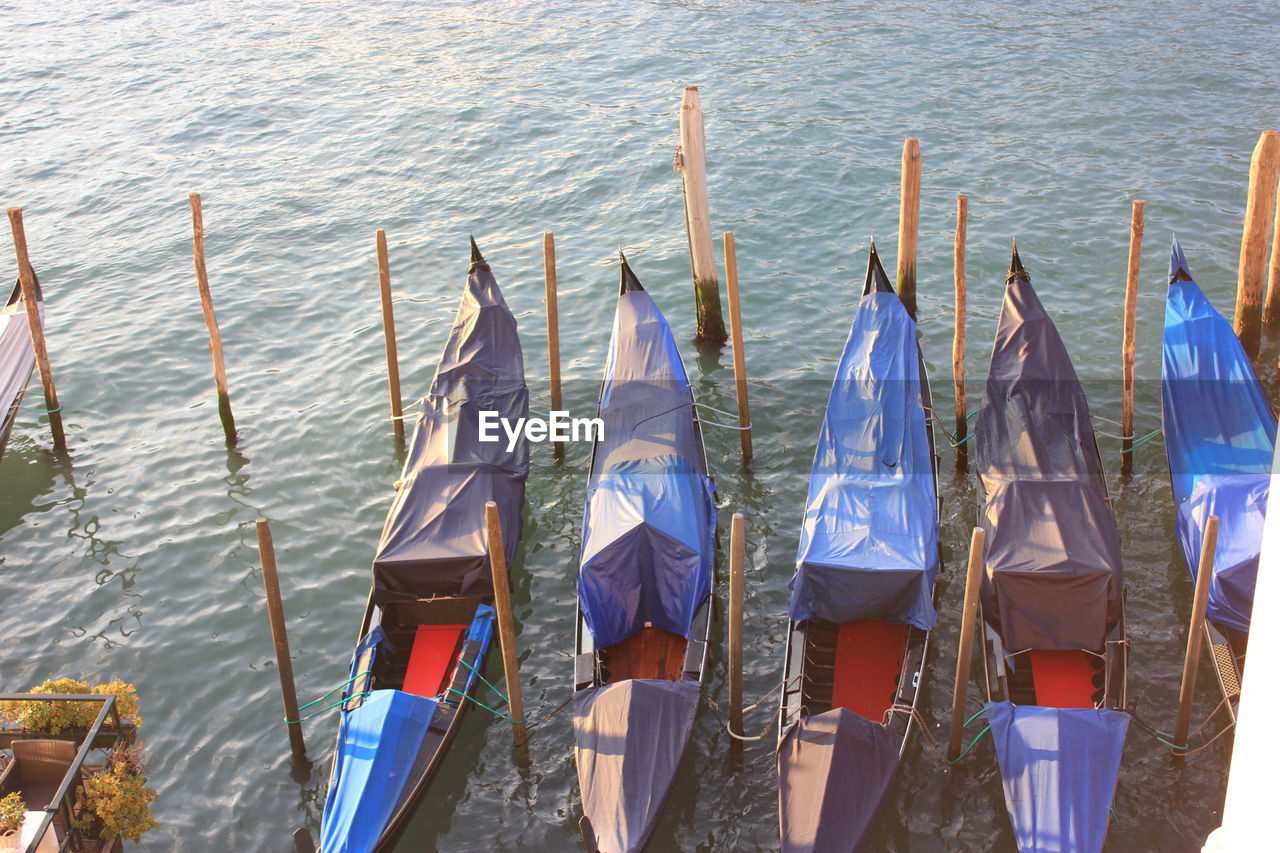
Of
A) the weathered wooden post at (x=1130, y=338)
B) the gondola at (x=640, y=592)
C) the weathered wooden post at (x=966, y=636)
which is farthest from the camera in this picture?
the weathered wooden post at (x=1130, y=338)

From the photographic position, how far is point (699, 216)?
13.0 meters

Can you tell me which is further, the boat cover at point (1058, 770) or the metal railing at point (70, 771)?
the boat cover at point (1058, 770)

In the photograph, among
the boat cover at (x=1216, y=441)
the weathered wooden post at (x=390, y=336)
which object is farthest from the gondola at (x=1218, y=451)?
the weathered wooden post at (x=390, y=336)

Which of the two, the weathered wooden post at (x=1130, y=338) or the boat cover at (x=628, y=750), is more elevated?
the weathered wooden post at (x=1130, y=338)

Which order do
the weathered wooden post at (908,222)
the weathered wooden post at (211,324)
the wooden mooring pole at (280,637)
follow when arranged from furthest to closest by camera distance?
the weathered wooden post at (908,222)
the weathered wooden post at (211,324)
the wooden mooring pole at (280,637)

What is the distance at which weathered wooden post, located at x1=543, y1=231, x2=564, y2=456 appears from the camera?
38.0ft

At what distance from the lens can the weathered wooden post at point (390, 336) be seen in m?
11.9

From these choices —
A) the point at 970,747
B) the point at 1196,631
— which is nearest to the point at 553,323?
the point at 970,747

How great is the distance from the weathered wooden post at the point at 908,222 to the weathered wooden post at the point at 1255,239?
3364 mm

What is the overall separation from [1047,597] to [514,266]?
→ 31.9ft

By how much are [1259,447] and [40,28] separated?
29047mm
